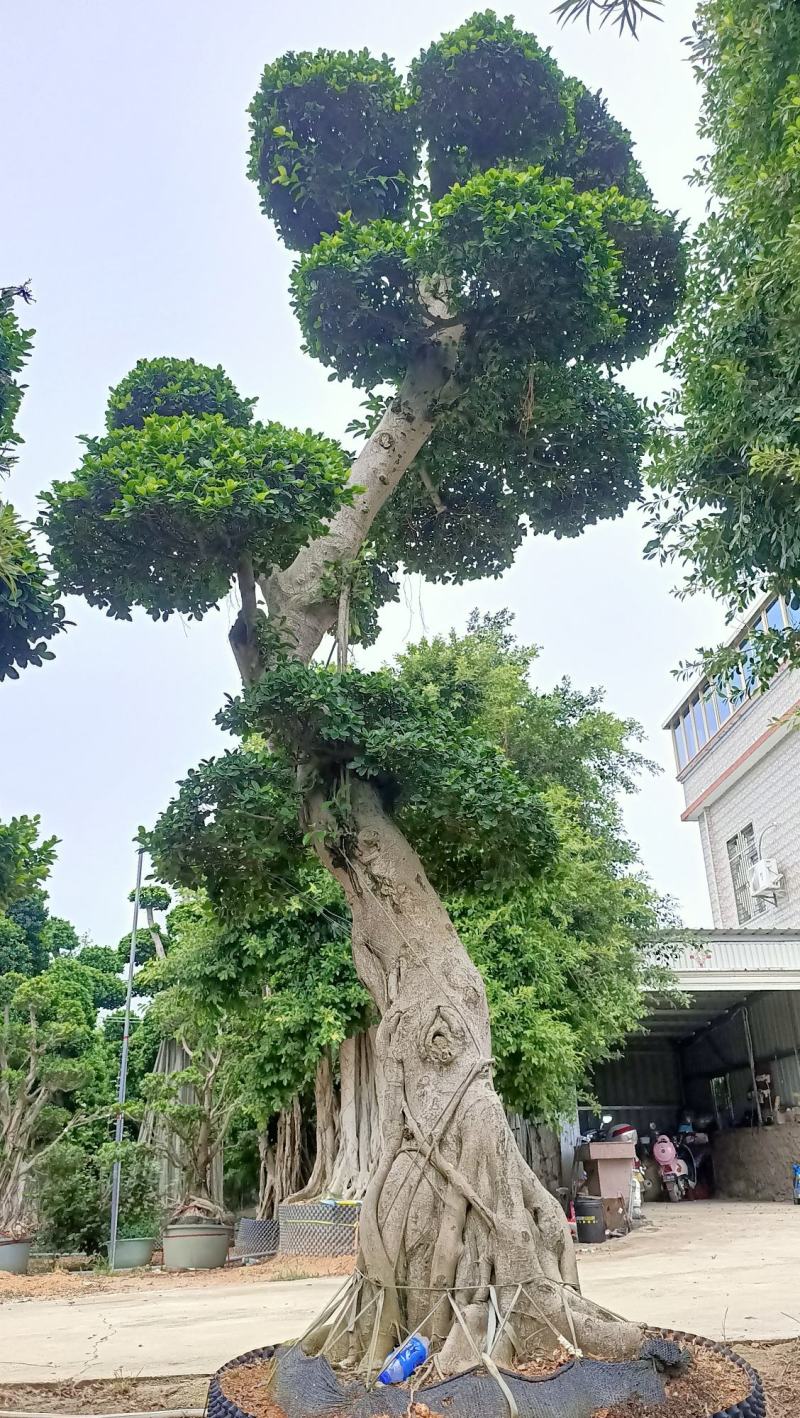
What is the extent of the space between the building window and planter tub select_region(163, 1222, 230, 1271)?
10.6 m

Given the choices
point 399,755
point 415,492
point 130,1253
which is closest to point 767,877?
point 130,1253

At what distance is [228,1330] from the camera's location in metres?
4.70

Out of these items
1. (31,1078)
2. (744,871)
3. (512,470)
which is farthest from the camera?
(744,871)

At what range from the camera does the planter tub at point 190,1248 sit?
8.71 meters

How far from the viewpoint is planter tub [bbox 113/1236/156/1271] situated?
29.7ft

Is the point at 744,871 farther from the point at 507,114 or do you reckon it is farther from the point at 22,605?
the point at 22,605

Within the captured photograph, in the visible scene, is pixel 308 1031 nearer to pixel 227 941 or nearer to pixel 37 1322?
pixel 227 941

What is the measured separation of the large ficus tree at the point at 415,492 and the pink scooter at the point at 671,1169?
12944mm

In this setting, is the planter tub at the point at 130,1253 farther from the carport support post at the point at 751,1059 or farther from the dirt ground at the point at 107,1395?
the carport support post at the point at 751,1059

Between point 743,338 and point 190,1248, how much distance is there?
8.60 metres

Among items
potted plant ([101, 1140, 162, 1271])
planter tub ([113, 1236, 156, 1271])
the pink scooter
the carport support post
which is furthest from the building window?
planter tub ([113, 1236, 156, 1271])

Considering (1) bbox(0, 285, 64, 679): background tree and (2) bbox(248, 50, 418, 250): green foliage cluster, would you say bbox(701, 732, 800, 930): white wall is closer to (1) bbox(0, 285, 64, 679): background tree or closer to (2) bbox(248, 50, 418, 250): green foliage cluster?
(2) bbox(248, 50, 418, 250): green foliage cluster

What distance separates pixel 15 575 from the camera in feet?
12.4

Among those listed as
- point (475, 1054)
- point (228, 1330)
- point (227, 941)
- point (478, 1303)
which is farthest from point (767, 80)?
point (227, 941)
